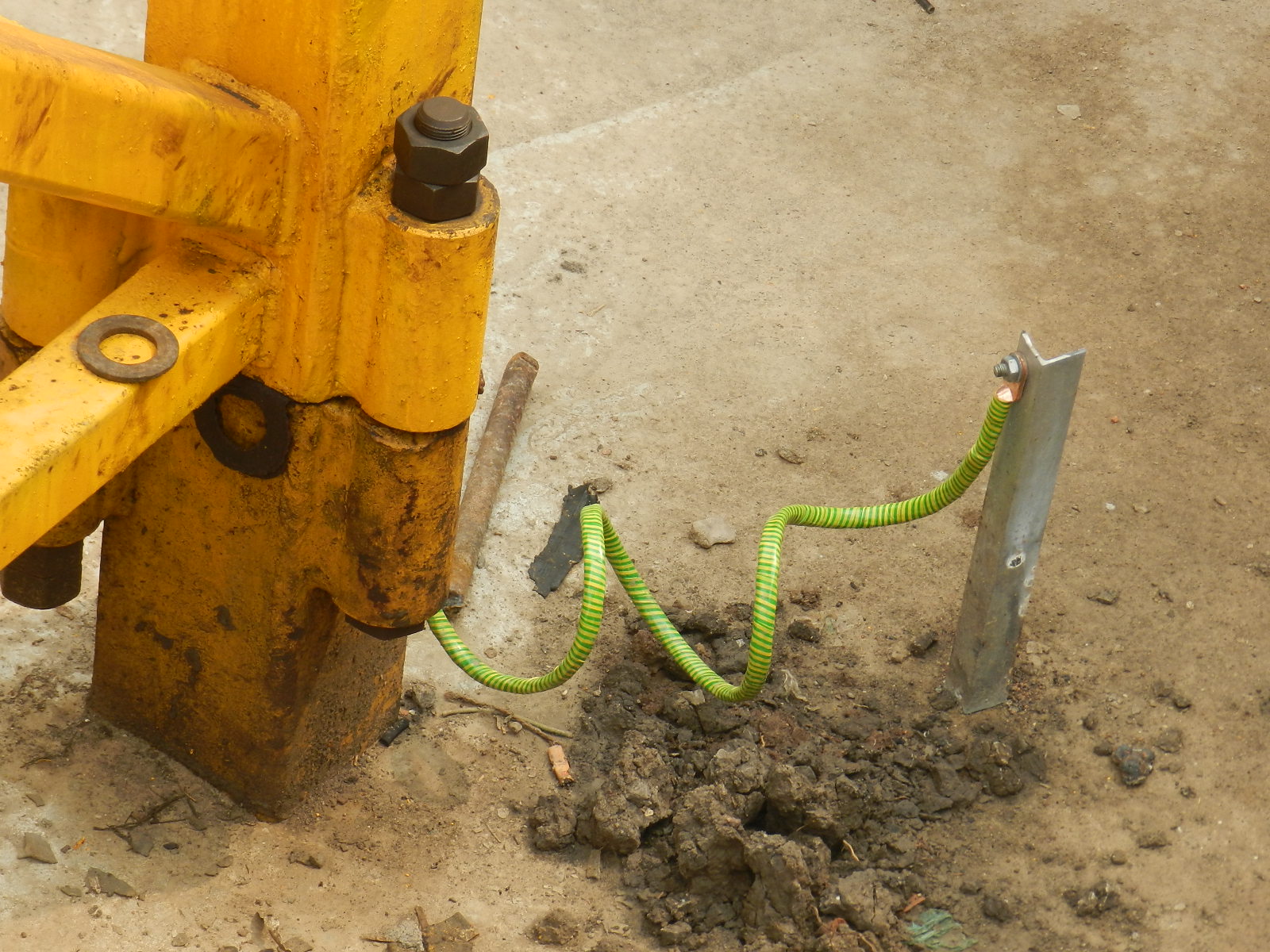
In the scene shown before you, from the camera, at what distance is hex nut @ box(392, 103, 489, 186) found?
1.89m

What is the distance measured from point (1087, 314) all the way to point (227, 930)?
307 centimetres

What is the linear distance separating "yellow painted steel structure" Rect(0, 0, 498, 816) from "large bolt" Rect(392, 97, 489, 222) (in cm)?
3

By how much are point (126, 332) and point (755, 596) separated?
4.50 ft

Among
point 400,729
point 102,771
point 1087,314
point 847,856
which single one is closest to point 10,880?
point 102,771

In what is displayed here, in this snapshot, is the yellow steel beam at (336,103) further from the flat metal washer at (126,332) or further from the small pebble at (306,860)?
the small pebble at (306,860)

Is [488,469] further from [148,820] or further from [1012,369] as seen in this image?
[1012,369]

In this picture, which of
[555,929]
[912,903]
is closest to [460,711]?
[555,929]

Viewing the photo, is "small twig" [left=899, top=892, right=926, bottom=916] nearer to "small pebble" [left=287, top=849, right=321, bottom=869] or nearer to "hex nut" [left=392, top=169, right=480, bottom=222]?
"small pebble" [left=287, top=849, right=321, bottom=869]

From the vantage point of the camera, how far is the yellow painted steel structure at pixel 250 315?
1.83 m

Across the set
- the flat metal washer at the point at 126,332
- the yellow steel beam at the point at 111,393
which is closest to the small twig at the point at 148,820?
the yellow steel beam at the point at 111,393

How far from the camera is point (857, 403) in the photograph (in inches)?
157

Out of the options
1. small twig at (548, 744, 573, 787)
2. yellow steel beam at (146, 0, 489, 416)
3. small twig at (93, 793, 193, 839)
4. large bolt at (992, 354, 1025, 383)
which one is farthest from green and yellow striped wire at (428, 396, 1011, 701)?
yellow steel beam at (146, 0, 489, 416)

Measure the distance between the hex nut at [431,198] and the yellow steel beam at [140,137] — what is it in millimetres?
153

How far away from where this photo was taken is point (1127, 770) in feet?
9.49
